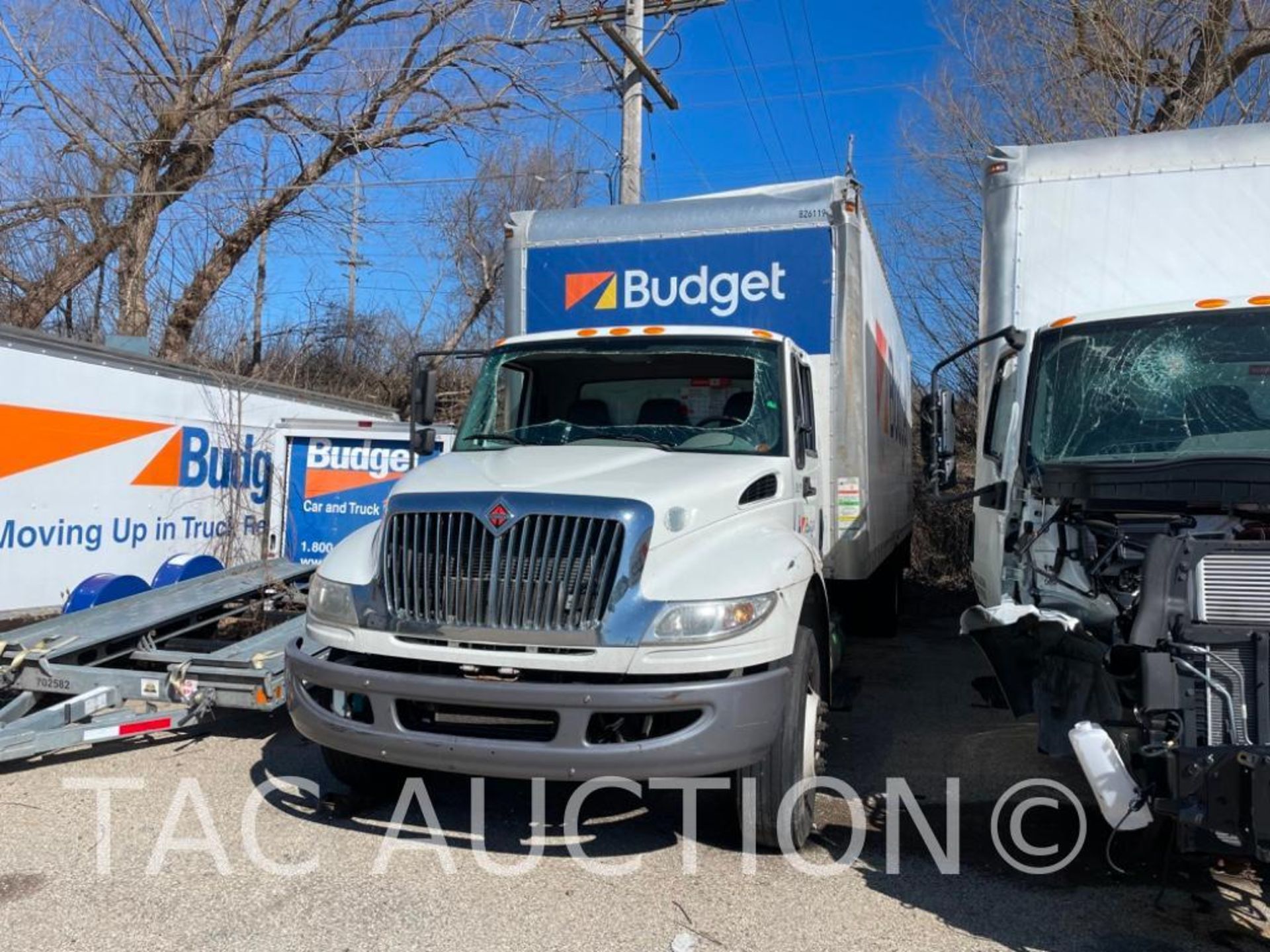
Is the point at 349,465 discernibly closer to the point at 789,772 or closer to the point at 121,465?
the point at 121,465

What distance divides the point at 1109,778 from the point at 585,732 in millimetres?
1846

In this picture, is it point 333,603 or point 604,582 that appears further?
point 333,603

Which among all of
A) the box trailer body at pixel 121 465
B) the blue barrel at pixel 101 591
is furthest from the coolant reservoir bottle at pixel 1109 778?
→ the box trailer body at pixel 121 465

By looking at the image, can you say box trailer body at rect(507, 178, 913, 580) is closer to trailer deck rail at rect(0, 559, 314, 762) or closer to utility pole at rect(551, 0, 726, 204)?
trailer deck rail at rect(0, 559, 314, 762)

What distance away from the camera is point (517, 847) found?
4.33 m

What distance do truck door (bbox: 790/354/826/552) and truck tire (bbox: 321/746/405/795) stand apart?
2471mm

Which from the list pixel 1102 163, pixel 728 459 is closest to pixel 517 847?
pixel 728 459

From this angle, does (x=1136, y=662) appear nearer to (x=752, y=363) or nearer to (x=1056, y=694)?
(x=1056, y=694)

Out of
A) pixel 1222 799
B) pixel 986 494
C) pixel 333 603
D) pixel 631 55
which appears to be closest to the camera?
pixel 1222 799

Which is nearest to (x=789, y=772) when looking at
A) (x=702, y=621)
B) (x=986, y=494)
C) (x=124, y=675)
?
(x=702, y=621)

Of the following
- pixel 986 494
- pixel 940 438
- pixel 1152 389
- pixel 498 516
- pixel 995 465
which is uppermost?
pixel 1152 389

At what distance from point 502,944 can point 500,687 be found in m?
0.92

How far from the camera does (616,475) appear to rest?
14.0 feet

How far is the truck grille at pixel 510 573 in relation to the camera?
3.82 meters
